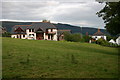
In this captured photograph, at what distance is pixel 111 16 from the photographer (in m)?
18.2

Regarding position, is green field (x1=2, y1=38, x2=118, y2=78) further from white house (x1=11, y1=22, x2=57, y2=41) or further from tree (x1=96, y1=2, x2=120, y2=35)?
white house (x1=11, y1=22, x2=57, y2=41)

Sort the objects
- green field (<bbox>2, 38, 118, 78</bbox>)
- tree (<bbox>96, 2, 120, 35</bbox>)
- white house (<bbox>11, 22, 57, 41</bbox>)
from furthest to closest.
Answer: white house (<bbox>11, 22, 57, 41</bbox>) → tree (<bbox>96, 2, 120, 35</bbox>) → green field (<bbox>2, 38, 118, 78</bbox>)

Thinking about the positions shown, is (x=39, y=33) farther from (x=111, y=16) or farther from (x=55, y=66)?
(x=55, y=66)

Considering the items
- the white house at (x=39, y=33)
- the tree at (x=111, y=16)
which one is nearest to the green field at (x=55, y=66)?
the tree at (x=111, y=16)

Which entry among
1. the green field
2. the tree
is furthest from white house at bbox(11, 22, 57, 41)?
the green field

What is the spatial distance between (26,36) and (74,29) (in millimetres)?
13910

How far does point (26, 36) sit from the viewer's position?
26125 mm

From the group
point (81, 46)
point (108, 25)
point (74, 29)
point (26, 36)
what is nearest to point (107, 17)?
point (108, 25)

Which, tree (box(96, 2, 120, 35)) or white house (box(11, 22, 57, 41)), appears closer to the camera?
tree (box(96, 2, 120, 35))

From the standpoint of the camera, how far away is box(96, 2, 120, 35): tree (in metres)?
16.3

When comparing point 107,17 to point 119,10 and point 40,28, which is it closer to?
point 119,10

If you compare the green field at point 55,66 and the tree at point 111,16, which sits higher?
the tree at point 111,16

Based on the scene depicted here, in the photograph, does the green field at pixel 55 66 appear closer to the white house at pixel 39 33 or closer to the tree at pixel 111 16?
Answer: the tree at pixel 111 16

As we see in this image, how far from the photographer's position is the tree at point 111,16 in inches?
→ 644
